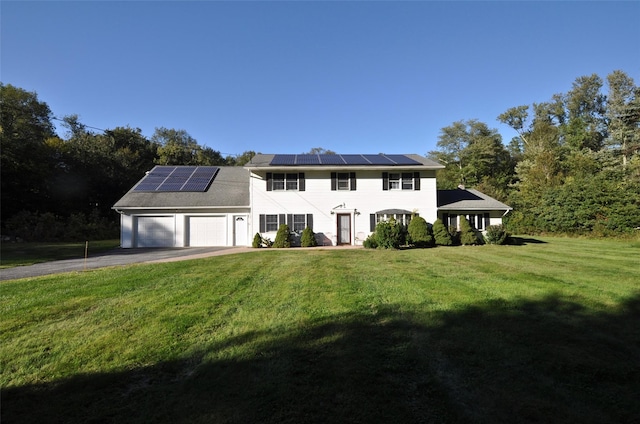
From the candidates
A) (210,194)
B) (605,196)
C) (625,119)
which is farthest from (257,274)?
(625,119)

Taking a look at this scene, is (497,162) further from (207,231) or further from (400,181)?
(207,231)

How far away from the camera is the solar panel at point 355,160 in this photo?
60.4ft

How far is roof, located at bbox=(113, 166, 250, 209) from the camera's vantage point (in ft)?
59.2

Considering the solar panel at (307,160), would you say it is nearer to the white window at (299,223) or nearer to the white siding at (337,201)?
the white siding at (337,201)

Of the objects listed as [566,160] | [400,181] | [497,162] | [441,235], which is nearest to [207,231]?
[400,181]

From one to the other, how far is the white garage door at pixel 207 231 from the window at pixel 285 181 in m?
3.57

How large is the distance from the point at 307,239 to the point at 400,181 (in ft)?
21.7

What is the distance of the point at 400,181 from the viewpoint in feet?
61.0

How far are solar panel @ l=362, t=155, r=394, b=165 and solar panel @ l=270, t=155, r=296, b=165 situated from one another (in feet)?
15.6

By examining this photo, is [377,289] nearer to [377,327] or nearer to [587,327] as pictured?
[377,327]

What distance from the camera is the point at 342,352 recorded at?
3.55 meters

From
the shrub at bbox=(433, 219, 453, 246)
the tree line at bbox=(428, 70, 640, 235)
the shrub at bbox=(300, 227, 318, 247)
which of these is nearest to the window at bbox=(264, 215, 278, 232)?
the shrub at bbox=(300, 227, 318, 247)

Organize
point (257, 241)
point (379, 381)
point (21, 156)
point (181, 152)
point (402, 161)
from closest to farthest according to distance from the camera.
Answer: point (379, 381) → point (257, 241) → point (402, 161) → point (21, 156) → point (181, 152)

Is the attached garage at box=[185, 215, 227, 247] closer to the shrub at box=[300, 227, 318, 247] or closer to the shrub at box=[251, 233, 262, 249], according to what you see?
the shrub at box=[251, 233, 262, 249]
